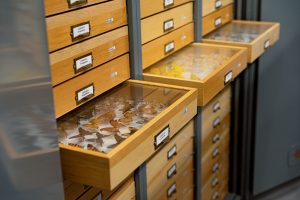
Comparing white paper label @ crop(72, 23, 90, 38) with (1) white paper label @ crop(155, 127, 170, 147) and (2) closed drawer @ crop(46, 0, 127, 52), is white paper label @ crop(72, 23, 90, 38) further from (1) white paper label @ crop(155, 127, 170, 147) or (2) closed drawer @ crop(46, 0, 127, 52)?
(1) white paper label @ crop(155, 127, 170, 147)

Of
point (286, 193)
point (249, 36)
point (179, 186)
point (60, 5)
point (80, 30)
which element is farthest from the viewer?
point (286, 193)

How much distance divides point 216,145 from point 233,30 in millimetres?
628

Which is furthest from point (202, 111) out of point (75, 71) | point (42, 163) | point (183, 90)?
point (42, 163)

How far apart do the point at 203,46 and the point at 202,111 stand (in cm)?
32

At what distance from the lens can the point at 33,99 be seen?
101 cm

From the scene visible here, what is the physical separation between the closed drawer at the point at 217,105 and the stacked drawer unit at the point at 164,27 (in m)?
0.32

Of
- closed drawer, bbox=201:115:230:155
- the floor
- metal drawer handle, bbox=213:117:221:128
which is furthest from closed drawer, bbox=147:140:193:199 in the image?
the floor

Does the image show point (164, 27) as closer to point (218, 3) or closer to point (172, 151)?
point (172, 151)

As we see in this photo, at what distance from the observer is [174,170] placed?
2.01m

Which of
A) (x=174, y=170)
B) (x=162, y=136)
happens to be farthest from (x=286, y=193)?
(x=162, y=136)

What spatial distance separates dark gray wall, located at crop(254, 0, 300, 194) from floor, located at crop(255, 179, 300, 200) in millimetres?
45

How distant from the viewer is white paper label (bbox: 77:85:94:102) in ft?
4.94

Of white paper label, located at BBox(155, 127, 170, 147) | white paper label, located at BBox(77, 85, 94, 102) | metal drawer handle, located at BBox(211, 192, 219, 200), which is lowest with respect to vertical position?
metal drawer handle, located at BBox(211, 192, 219, 200)

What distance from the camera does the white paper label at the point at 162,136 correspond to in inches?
55.0
